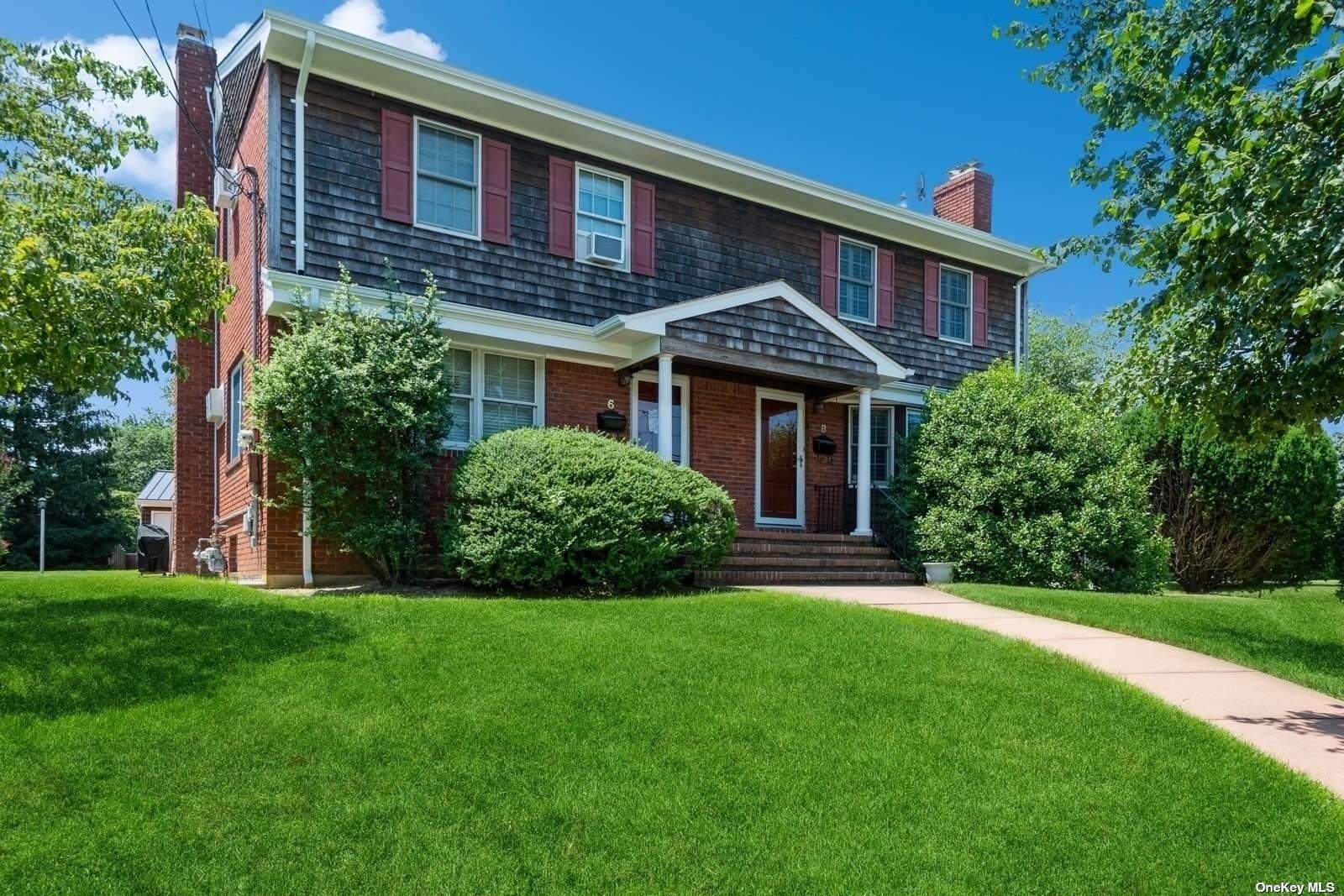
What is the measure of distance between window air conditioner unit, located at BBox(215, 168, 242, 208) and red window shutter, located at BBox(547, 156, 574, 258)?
361 cm

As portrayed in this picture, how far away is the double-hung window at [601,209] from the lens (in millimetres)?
11734

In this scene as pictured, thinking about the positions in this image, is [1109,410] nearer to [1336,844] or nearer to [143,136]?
[1336,844]

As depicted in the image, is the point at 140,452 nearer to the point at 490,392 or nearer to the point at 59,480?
the point at 59,480

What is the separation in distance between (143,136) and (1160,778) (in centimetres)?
1009

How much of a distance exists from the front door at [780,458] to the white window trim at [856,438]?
2.89ft

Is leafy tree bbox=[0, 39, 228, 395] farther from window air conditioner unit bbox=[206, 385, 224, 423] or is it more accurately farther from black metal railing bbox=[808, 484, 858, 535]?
black metal railing bbox=[808, 484, 858, 535]

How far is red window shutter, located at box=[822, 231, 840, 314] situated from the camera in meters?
14.0

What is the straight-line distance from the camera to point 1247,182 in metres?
5.10

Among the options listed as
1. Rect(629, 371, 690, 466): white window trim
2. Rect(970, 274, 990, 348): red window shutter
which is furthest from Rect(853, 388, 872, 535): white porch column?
Rect(970, 274, 990, 348): red window shutter

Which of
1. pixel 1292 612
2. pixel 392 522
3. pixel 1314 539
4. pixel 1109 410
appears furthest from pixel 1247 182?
pixel 1314 539

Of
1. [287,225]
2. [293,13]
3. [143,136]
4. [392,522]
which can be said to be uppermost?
[293,13]

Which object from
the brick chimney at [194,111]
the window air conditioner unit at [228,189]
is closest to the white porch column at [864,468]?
the window air conditioner unit at [228,189]

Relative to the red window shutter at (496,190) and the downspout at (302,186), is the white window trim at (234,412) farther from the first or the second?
the red window shutter at (496,190)

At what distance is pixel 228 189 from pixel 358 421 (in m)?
4.76
